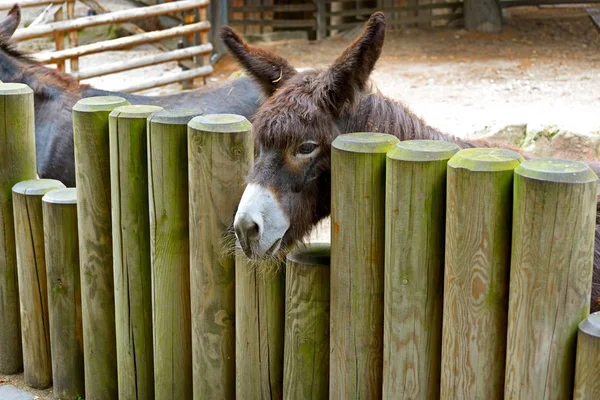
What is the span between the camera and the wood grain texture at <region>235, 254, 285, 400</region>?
3.38 m

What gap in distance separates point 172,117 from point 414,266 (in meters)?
1.30

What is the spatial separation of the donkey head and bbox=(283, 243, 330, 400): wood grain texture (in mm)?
153

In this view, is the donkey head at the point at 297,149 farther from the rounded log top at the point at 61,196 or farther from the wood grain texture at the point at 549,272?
the rounded log top at the point at 61,196

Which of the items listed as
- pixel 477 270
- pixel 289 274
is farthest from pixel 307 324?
pixel 477 270

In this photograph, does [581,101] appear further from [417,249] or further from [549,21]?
[417,249]

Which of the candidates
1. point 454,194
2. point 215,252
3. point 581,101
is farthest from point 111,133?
point 581,101

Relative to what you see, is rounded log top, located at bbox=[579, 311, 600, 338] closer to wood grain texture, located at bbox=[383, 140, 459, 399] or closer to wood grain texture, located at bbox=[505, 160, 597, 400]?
wood grain texture, located at bbox=[505, 160, 597, 400]

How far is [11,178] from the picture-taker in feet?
14.3

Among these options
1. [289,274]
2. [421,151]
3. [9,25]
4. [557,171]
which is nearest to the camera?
[557,171]

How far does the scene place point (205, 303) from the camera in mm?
3504

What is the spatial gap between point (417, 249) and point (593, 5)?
15.8 metres

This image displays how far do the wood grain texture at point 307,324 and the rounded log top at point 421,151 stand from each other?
2.07ft

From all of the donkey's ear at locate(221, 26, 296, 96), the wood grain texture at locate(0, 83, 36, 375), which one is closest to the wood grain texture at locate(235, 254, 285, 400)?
the donkey's ear at locate(221, 26, 296, 96)

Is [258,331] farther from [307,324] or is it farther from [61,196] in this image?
[61,196]
